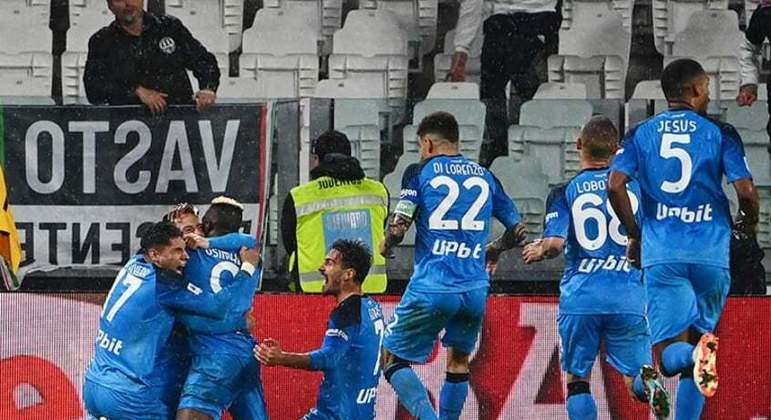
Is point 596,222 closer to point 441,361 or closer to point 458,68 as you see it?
point 441,361

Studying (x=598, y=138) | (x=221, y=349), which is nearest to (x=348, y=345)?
(x=221, y=349)

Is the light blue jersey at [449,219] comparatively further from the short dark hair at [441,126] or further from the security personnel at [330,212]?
the security personnel at [330,212]

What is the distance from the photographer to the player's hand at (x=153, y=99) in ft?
39.0

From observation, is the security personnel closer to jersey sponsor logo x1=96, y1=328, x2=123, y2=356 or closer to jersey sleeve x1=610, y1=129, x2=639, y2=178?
jersey sponsor logo x1=96, y1=328, x2=123, y2=356

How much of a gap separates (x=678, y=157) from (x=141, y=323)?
10.0 feet

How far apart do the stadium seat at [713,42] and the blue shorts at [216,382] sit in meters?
4.90

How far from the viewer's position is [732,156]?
9.22m

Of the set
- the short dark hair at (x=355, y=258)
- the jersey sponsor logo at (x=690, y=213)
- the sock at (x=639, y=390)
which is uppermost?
the jersey sponsor logo at (x=690, y=213)

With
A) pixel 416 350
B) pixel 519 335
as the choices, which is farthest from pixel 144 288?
pixel 519 335

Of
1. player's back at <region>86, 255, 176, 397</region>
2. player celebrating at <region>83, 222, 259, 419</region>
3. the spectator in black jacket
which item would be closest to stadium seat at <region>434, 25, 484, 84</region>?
the spectator in black jacket

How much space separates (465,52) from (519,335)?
271 centimetres

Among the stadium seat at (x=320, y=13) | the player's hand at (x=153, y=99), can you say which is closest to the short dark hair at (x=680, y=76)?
the player's hand at (x=153, y=99)

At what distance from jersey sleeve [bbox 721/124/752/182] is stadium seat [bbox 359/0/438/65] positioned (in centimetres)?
514

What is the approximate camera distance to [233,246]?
1030 cm
